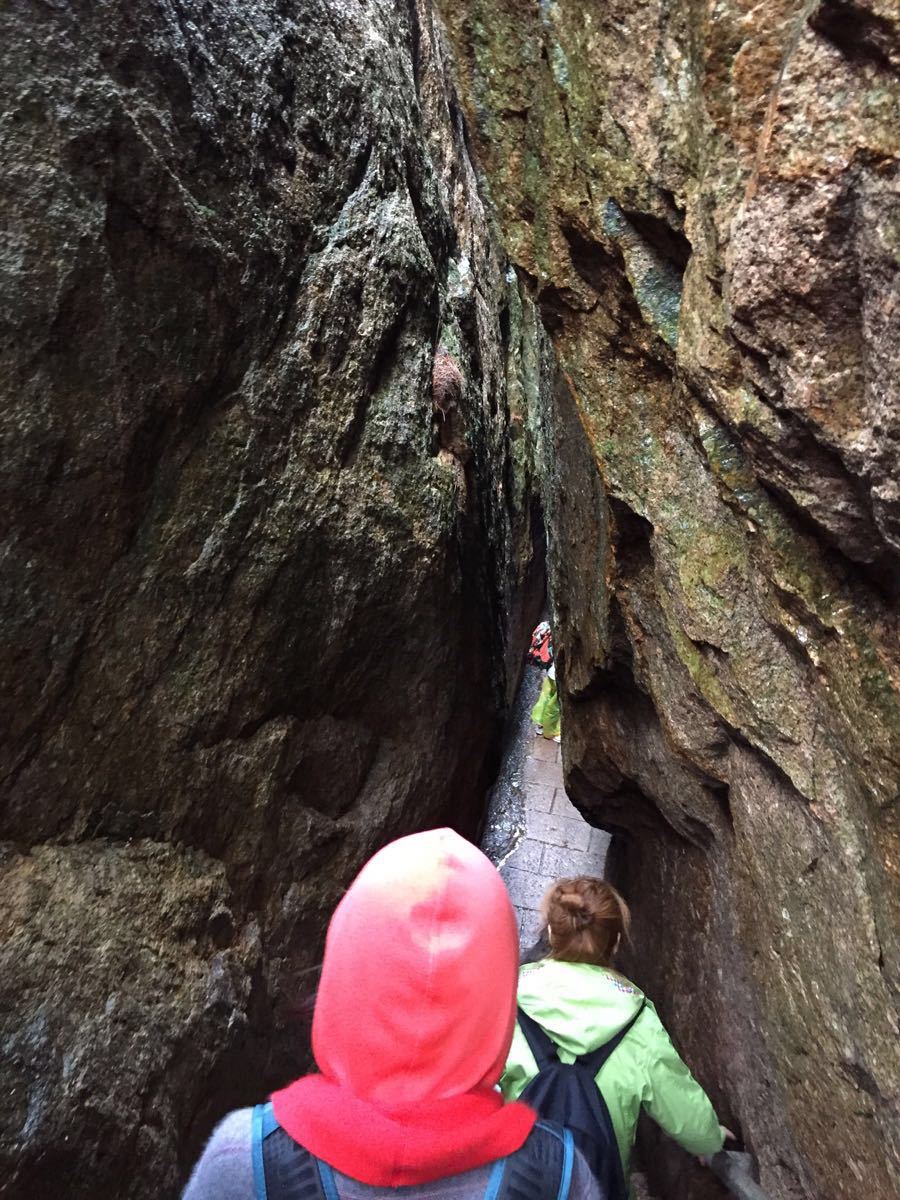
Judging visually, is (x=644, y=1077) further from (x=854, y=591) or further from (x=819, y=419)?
(x=819, y=419)

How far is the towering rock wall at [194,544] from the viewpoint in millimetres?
2201


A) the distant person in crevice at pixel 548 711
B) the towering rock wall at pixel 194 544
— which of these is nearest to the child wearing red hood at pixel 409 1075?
the towering rock wall at pixel 194 544

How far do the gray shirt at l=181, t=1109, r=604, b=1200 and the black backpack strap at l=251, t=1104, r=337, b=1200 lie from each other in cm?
1

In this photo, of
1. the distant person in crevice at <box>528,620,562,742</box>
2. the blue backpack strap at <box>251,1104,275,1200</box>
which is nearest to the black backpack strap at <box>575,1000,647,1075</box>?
the blue backpack strap at <box>251,1104,275,1200</box>

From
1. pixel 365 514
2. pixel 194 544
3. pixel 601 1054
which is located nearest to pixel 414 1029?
pixel 601 1054

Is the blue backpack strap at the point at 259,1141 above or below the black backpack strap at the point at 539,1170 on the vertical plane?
below

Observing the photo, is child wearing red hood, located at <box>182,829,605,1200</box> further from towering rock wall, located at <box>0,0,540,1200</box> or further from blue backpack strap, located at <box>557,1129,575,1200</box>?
towering rock wall, located at <box>0,0,540,1200</box>

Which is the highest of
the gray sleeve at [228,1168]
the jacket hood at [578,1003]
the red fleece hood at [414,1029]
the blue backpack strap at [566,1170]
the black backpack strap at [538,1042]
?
the red fleece hood at [414,1029]

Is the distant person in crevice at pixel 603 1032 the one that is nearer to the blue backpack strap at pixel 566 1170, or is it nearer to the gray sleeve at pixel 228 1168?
the blue backpack strap at pixel 566 1170

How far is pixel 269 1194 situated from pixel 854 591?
1.58m

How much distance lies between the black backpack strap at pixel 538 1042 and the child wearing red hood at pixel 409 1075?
108 centimetres

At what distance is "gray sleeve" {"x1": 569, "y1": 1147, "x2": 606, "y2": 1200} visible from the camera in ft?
3.86

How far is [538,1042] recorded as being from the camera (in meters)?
2.23

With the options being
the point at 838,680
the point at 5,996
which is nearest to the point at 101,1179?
the point at 5,996
